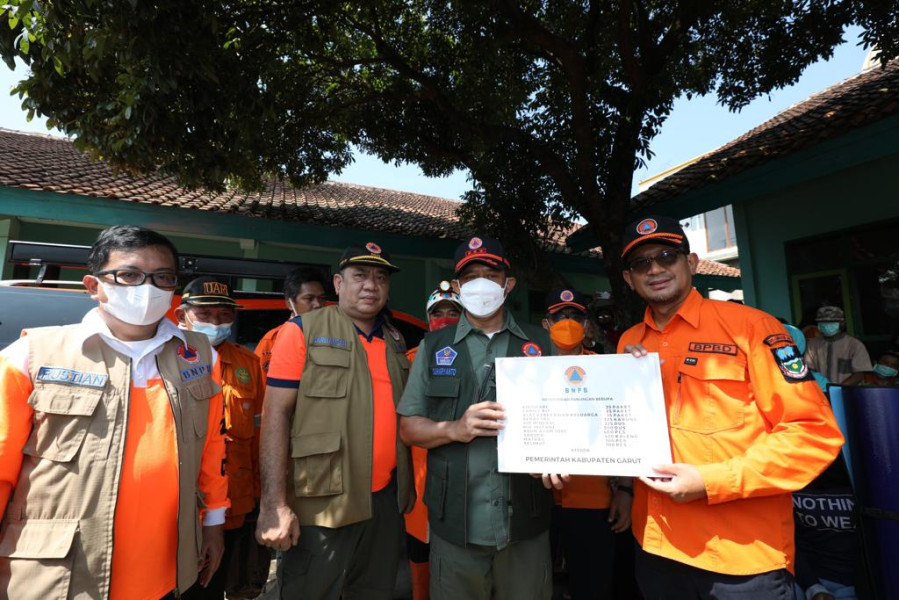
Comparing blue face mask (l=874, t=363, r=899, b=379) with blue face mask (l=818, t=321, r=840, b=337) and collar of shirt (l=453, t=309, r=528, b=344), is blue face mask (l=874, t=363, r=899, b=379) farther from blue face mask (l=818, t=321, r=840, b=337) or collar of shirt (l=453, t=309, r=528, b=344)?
collar of shirt (l=453, t=309, r=528, b=344)

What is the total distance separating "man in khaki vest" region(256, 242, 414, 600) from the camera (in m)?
2.04

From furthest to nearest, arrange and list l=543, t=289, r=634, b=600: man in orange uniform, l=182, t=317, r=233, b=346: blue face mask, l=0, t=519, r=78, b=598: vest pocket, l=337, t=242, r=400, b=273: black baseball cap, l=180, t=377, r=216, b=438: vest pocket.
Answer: l=182, t=317, r=233, b=346: blue face mask → l=543, t=289, r=634, b=600: man in orange uniform → l=337, t=242, r=400, b=273: black baseball cap → l=180, t=377, r=216, b=438: vest pocket → l=0, t=519, r=78, b=598: vest pocket

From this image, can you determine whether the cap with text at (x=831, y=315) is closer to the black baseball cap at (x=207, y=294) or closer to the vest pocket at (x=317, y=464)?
the vest pocket at (x=317, y=464)

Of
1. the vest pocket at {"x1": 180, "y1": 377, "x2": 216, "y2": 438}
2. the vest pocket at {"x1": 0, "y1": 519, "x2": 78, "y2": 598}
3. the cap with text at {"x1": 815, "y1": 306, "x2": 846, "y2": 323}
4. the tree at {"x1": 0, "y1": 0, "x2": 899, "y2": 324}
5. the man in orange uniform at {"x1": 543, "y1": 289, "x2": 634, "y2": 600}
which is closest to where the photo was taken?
the vest pocket at {"x1": 0, "y1": 519, "x2": 78, "y2": 598}

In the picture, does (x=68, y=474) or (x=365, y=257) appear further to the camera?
(x=365, y=257)

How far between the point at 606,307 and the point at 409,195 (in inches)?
449

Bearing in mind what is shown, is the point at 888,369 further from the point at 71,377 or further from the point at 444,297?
the point at 71,377

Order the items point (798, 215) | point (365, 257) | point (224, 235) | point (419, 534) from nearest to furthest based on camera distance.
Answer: point (365, 257) → point (419, 534) → point (798, 215) → point (224, 235)

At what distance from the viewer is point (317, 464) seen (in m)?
2.07

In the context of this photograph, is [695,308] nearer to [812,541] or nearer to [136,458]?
[812,541]

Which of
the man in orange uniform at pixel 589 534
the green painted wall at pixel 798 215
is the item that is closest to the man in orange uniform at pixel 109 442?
the man in orange uniform at pixel 589 534

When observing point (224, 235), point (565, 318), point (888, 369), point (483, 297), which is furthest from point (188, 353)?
point (888, 369)

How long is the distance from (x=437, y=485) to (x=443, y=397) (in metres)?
0.37

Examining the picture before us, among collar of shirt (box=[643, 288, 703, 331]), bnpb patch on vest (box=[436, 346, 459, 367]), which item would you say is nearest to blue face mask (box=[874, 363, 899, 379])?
collar of shirt (box=[643, 288, 703, 331])
